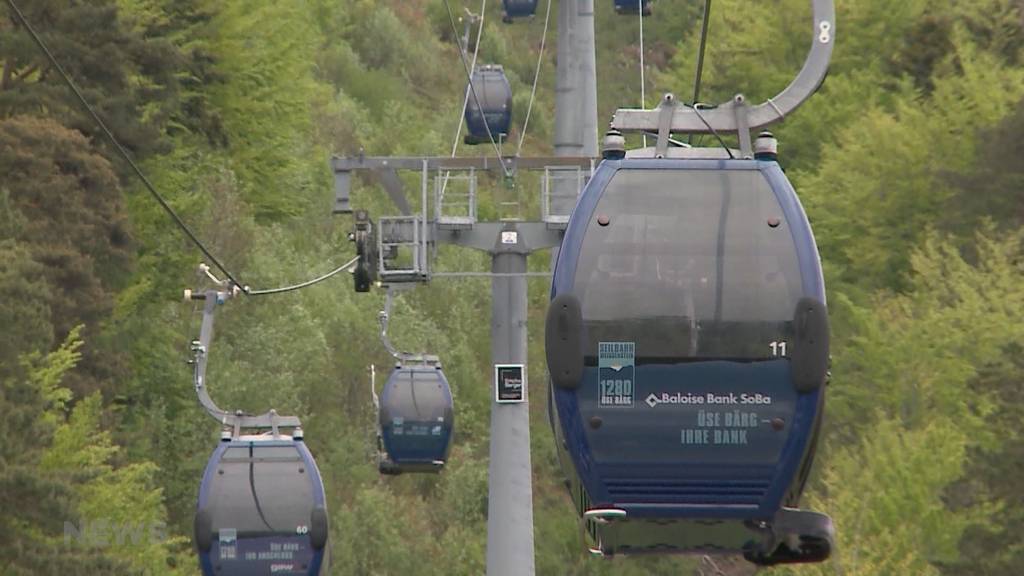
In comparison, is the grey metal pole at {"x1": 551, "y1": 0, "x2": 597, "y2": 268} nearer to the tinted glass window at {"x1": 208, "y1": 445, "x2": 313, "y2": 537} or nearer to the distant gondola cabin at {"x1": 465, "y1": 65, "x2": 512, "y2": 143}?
the tinted glass window at {"x1": 208, "y1": 445, "x2": 313, "y2": 537}

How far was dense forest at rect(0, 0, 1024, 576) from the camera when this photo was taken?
3684 cm

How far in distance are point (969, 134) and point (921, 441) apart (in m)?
13.0

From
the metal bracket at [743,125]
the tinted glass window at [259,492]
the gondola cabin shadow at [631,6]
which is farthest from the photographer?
the gondola cabin shadow at [631,6]

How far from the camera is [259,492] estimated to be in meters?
28.4

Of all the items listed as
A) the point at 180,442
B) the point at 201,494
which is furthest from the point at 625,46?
the point at 201,494

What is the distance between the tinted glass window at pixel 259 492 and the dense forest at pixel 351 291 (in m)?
4.43

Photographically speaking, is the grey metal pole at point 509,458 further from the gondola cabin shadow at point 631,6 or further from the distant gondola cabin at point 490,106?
the distant gondola cabin at point 490,106

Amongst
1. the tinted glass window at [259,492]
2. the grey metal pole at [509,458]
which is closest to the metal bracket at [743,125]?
the tinted glass window at [259,492]

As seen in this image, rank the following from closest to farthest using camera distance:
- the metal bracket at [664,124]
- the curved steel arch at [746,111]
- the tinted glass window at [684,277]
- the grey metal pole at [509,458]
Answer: the tinted glass window at [684,277]
the curved steel arch at [746,111]
the metal bracket at [664,124]
the grey metal pole at [509,458]

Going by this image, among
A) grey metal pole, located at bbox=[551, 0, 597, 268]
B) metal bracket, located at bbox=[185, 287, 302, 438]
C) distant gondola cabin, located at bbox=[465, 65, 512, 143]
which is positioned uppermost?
distant gondola cabin, located at bbox=[465, 65, 512, 143]

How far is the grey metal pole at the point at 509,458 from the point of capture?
33.8m

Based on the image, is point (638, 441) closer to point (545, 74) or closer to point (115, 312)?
point (115, 312)

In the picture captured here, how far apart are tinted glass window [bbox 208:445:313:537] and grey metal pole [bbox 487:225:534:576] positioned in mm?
5536

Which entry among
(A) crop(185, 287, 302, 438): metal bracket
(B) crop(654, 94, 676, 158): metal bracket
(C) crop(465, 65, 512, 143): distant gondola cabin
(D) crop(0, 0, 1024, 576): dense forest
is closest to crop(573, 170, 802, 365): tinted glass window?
(B) crop(654, 94, 676, 158): metal bracket
